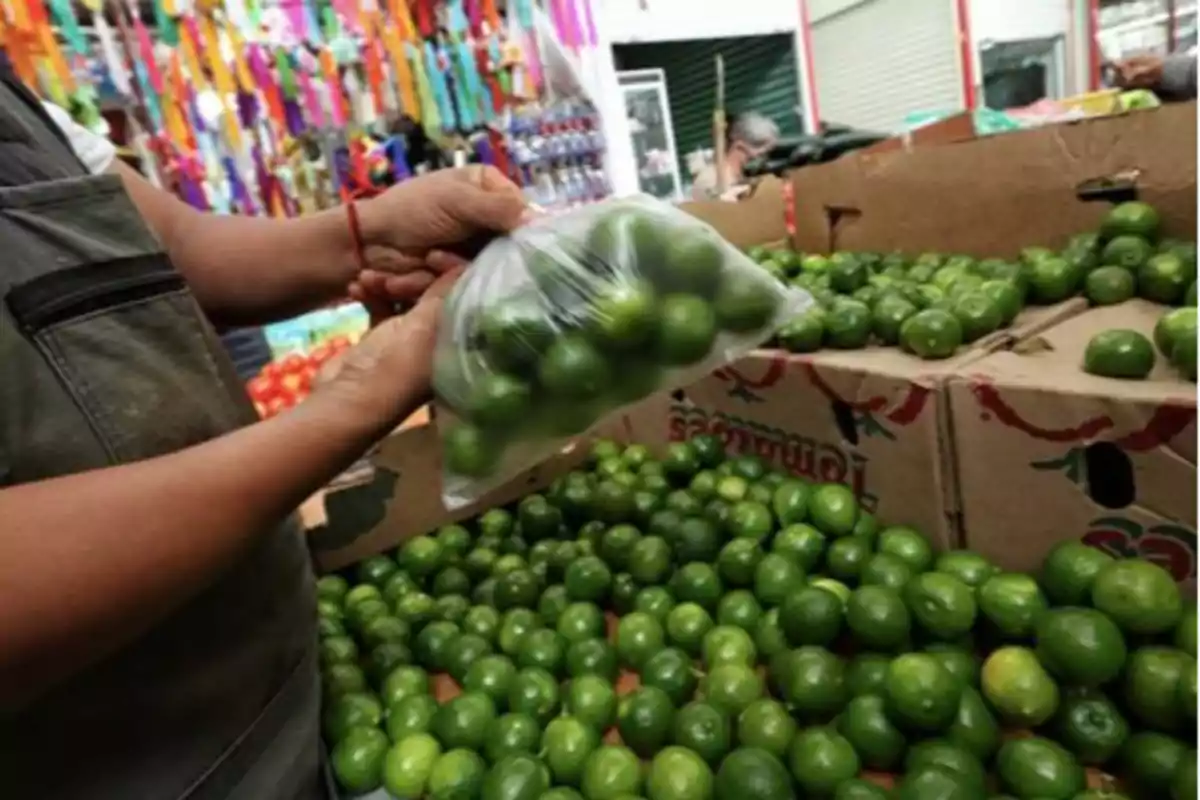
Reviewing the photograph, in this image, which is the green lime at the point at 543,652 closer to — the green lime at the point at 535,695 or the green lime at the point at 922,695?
the green lime at the point at 535,695

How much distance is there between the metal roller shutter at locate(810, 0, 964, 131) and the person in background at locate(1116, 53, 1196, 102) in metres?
1.53

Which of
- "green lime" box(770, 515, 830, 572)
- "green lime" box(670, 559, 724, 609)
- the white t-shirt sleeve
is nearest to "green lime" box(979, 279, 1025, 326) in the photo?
"green lime" box(770, 515, 830, 572)

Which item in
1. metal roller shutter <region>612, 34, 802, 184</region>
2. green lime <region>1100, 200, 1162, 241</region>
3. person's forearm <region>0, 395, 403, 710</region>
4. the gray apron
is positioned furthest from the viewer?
metal roller shutter <region>612, 34, 802, 184</region>

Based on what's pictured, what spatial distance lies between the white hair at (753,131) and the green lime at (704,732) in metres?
3.93

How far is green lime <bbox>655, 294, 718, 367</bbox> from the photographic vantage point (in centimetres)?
92

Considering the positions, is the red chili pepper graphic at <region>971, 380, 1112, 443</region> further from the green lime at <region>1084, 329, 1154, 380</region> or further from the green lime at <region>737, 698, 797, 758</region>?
the green lime at <region>737, 698, 797, 758</region>

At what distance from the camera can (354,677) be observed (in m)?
1.22

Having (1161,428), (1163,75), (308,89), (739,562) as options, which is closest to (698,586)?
(739,562)

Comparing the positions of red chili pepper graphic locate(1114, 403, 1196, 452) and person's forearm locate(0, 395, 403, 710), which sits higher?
person's forearm locate(0, 395, 403, 710)

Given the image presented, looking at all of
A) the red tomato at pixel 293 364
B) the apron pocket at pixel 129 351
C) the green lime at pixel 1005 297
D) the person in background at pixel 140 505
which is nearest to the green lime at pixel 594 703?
the person in background at pixel 140 505

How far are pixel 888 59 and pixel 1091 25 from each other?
1245 millimetres

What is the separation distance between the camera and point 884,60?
5496 mm

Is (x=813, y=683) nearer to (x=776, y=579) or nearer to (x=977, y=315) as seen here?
(x=776, y=579)

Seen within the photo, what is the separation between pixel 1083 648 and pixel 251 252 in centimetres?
116
